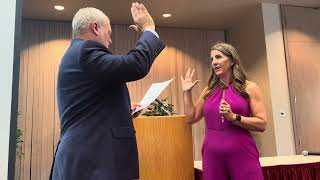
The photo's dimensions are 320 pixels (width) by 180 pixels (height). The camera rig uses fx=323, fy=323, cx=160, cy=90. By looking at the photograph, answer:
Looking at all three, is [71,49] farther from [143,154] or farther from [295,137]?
[295,137]

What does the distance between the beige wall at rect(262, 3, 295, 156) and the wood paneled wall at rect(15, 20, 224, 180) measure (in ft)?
3.50

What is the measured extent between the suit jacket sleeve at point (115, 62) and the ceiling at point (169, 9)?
A: 308 centimetres

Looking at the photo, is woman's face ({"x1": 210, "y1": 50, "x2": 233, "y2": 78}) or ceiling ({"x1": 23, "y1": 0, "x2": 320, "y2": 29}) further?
ceiling ({"x1": 23, "y1": 0, "x2": 320, "y2": 29})

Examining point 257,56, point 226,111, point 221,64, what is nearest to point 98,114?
point 226,111

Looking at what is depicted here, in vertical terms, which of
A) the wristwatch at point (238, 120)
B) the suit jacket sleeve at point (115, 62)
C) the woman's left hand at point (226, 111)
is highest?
the suit jacket sleeve at point (115, 62)

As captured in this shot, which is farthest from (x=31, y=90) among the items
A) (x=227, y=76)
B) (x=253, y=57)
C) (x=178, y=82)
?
(x=227, y=76)

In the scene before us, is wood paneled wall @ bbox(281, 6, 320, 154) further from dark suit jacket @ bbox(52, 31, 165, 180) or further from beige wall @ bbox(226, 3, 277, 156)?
dark suit jacket @ bbox(52, 31, 165, 180)

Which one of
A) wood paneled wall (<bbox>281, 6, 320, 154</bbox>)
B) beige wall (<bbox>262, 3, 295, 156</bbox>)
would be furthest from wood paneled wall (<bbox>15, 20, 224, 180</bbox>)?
wood paneled wall (<bbox>281, 6, 320, 154</bbox>)

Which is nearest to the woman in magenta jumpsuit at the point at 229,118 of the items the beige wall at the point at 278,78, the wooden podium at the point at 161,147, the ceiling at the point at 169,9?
the wooden podium at the point at 161,147

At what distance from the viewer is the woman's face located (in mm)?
1601

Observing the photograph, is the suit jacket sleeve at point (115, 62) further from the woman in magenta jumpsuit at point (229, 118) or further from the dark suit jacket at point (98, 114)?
the woman in magenta jumpsuit at point (229, 118)

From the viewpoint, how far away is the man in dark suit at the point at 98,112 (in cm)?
94

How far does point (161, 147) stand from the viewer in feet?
4.58

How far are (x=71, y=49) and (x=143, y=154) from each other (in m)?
0.59
